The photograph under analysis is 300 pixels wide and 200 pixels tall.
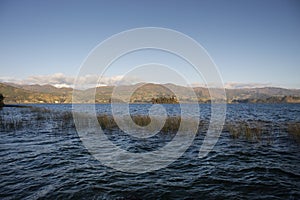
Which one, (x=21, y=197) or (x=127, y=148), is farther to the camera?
(x=127, y=148)

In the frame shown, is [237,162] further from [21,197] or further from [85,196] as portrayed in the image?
[21,197]

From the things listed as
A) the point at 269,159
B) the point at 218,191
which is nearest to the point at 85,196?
the point at 218,191

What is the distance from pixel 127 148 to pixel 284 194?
38.6 ft

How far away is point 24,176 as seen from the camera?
10.6m

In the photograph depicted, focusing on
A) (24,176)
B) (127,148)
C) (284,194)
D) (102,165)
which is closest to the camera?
(284,194)

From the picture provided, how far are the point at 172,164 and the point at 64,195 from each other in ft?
23.0

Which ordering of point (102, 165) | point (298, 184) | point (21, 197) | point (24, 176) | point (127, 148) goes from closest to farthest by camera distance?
point (21, 197) < point (298, 184) < point (24, 176) < point (102, 165) < point (127, 148)

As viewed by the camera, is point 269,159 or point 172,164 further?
point 269,159

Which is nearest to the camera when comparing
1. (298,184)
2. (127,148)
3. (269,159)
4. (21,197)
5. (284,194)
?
(21,197)

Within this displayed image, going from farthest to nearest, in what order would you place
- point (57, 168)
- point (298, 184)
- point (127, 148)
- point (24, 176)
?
point (127, 148), point (57, 168), point (24, 176), point (298, 184)

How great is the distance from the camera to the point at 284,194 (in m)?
8.78

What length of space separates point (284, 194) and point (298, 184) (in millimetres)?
1746

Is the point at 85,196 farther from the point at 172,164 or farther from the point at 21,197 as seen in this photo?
the point at 172,164

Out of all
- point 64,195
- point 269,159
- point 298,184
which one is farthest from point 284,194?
point 64,195
